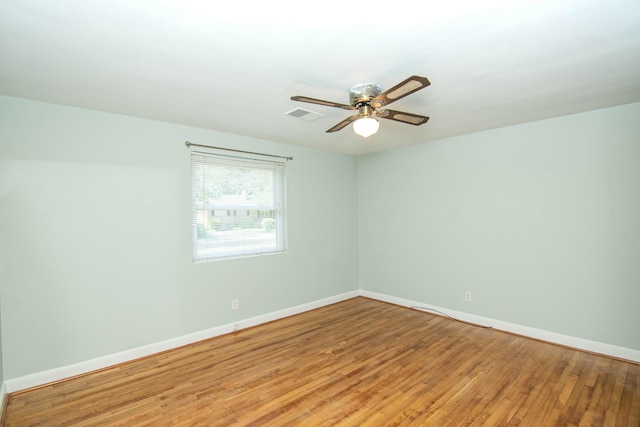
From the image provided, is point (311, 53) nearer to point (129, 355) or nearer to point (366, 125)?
point (366, 125)

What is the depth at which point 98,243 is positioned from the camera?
9.57 ft

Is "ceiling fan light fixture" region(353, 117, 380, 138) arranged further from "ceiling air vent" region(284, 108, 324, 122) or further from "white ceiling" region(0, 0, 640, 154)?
"ceiling air vent" region(284, 108, 324, 122)

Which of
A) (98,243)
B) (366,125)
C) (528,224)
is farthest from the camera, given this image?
(528,224)

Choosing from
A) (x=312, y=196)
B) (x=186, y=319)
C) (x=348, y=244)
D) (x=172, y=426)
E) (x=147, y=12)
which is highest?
(x=147, y=12)

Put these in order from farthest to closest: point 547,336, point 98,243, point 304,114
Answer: point 547,336 → point 304,114 → point 98,243

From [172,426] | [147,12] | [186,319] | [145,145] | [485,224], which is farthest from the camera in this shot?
[485,224]

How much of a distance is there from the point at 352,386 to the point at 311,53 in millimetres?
2490

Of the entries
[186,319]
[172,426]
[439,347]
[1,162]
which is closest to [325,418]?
[172,426]

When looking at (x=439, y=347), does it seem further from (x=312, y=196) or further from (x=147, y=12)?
(x=147, y=12)

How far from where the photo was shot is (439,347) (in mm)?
3277

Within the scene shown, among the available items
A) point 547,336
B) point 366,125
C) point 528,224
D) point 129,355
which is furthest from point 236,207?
point 547,336

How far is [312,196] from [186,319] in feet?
7.62

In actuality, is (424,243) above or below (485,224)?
below

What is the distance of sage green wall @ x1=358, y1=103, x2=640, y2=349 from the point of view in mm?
2985
